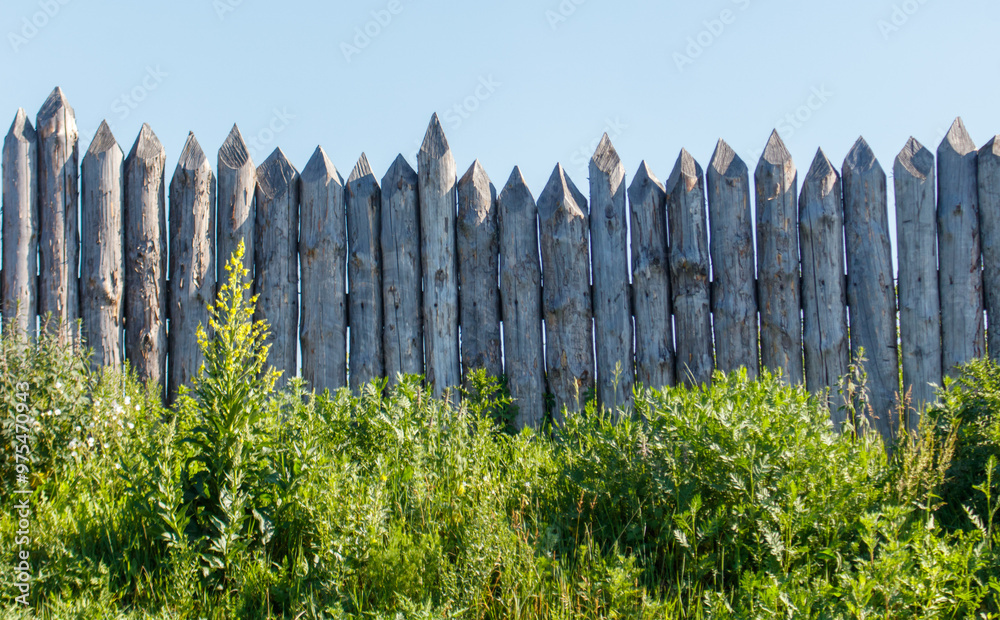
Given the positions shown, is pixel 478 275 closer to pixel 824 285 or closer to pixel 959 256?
pixel 824 285

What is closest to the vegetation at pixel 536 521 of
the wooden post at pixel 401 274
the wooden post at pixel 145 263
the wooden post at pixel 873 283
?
the wooden post at pixel 873 283

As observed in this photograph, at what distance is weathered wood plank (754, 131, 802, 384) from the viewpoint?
16.9 ft

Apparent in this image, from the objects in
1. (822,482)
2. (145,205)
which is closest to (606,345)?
(822,482)

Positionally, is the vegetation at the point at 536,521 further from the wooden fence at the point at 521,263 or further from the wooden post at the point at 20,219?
the wooden post at the point at 20,219

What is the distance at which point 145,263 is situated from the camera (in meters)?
5.27

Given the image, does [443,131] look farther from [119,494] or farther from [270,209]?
[119,494]

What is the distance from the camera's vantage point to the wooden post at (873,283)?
201 inches

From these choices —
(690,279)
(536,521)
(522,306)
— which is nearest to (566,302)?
(522,306)

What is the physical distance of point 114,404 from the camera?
13.7 ft

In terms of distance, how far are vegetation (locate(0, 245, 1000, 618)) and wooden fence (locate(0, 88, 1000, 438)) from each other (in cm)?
156

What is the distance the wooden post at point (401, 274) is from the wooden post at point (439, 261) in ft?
0.20

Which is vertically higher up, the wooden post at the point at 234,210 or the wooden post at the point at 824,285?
the wooden post at the point at 234,210

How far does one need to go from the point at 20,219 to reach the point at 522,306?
3621mm

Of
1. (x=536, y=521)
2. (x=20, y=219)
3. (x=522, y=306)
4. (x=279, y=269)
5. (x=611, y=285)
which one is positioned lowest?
(x=536, y=521)
